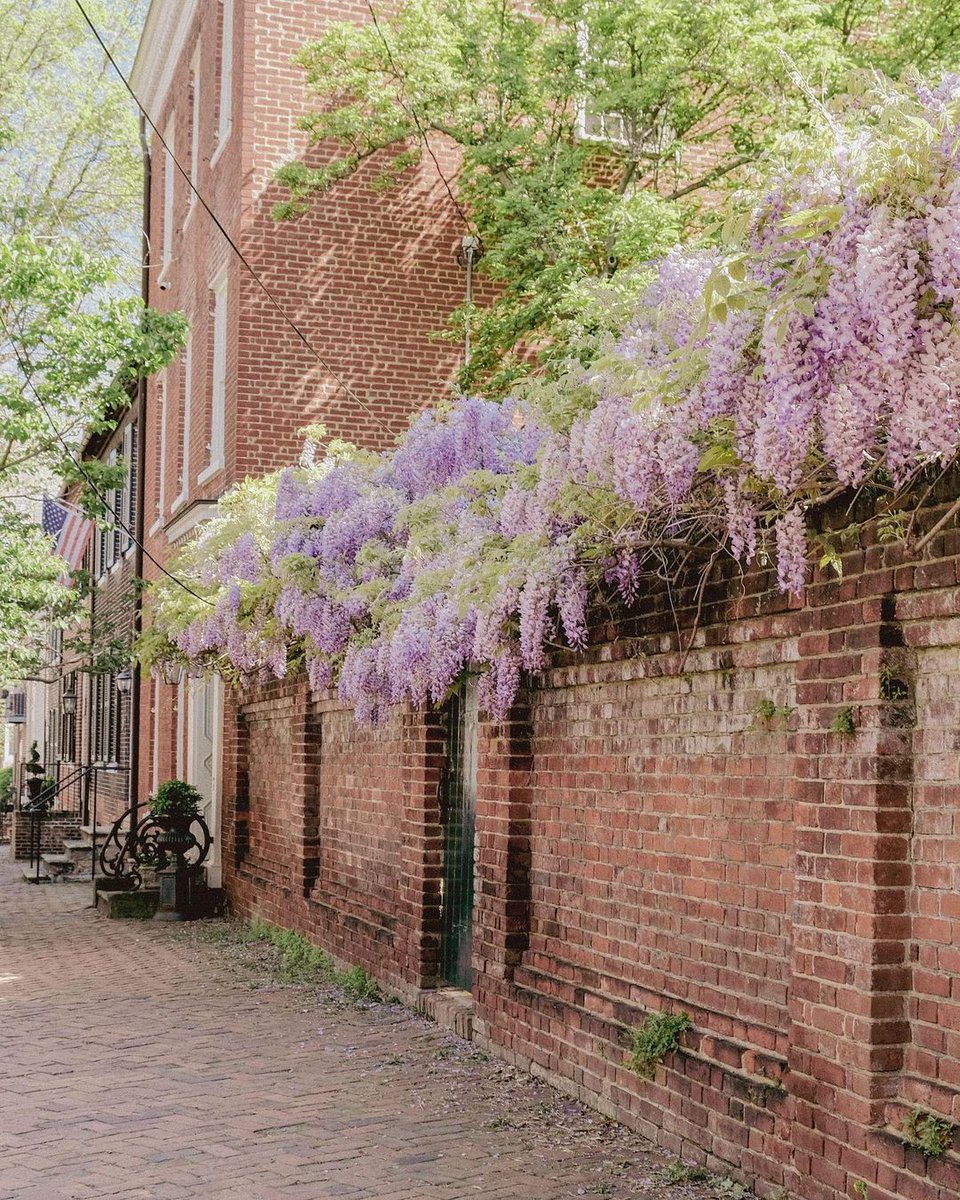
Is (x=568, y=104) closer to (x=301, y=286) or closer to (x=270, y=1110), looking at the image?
(x=301, y=286)

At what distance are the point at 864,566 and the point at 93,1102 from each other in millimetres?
4852

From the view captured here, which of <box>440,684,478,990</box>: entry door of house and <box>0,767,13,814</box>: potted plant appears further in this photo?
<box>0,767,13,814</box>: potted plant

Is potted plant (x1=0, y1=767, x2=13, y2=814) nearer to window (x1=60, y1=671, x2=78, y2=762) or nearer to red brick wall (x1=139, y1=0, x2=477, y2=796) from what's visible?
window (x1=60, y1=671, x2=78, y2=762)

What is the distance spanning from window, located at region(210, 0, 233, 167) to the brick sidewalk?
427 inches

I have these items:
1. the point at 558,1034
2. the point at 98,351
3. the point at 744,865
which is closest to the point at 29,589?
the point at 98,351

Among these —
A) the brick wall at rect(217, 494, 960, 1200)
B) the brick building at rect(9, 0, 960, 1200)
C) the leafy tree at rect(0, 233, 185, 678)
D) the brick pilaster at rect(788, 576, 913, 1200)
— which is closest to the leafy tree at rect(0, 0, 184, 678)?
the leafy tree at rect(0, 233, 185, 678)

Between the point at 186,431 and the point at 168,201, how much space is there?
179 inches

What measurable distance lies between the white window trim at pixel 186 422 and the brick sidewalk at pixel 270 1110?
10.2 metres

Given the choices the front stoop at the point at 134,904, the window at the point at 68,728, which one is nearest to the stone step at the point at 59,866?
the front stoop at the point at 134,904

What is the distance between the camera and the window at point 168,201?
22516 mm

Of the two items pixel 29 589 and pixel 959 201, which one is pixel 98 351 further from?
pixel 959 201

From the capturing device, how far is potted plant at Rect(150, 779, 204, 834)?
1648 cm

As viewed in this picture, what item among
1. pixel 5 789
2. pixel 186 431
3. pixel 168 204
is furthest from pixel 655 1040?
pixel 5 789

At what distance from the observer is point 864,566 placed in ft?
16.4
